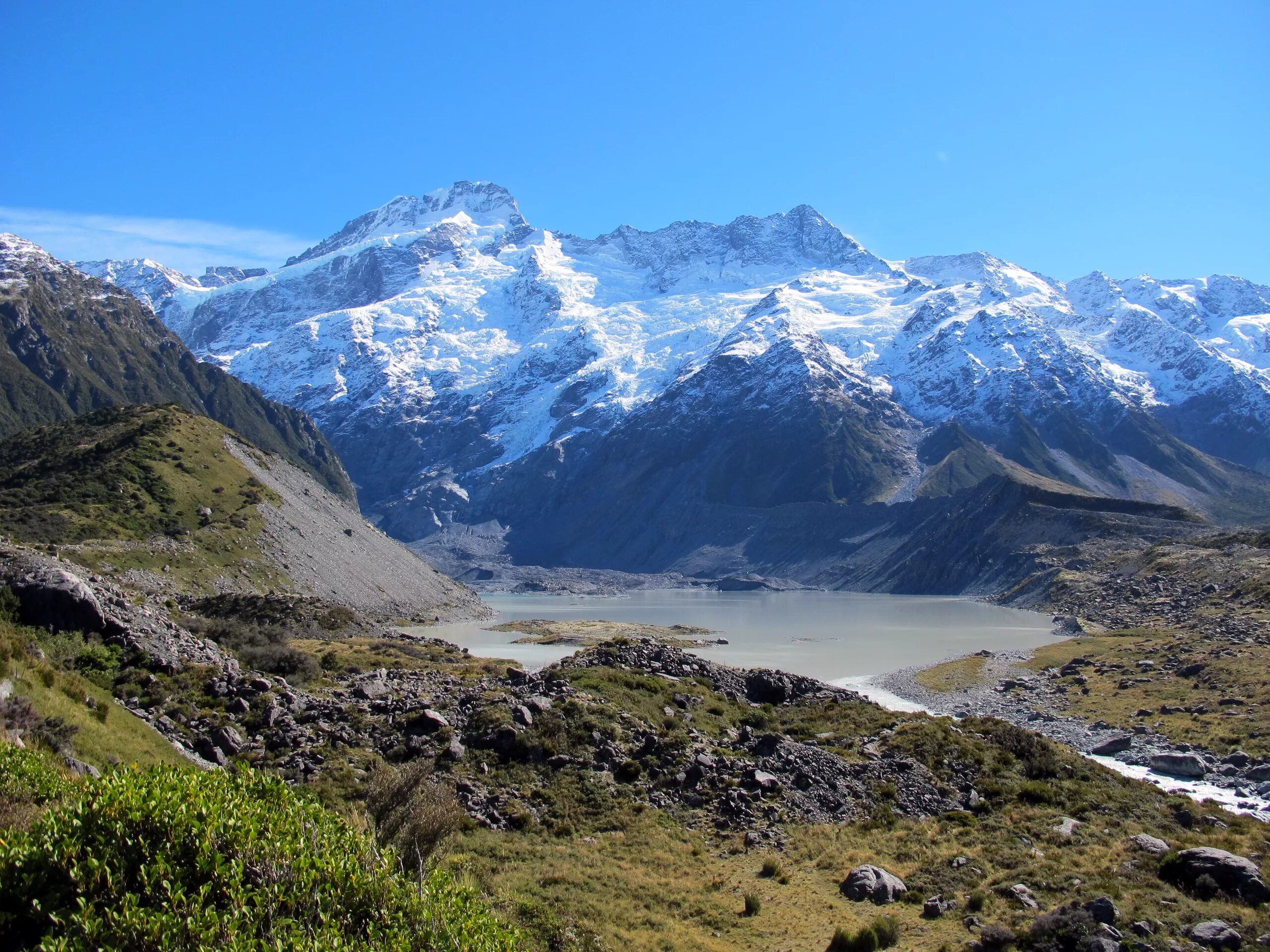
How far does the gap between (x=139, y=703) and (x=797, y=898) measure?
21752mm

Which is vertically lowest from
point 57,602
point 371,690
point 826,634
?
point 826,634

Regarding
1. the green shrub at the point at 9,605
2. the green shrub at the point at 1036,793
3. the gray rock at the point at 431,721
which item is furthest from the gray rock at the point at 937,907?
the green shrub at the point at 9,605

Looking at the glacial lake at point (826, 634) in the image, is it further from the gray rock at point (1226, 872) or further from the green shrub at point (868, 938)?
the green shrub at point (868, 938)

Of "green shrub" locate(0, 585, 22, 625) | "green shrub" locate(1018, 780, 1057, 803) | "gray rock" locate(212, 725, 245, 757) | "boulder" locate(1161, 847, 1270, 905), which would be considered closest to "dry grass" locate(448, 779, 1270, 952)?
"boulder" locate(1161, 847, 1270, 905)

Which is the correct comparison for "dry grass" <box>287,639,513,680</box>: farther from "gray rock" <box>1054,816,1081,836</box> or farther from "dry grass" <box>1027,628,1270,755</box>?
"dry grass" <box>1027,628,1270,755</box>

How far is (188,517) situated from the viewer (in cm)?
10031

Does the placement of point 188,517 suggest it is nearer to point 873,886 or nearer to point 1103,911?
point 873,886

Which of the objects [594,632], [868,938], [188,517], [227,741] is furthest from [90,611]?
[594,632]

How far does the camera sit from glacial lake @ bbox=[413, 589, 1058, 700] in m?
94.2

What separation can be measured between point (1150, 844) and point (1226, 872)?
3.20 metres

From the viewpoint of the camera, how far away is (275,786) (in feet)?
A: 46.4

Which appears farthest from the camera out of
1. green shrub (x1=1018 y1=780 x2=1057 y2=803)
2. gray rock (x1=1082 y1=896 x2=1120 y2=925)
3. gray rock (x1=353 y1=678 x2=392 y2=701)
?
gray rock (x1=353 y1=678 x2=392 y2=701)

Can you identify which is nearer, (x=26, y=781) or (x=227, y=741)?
(x=26, y=781)

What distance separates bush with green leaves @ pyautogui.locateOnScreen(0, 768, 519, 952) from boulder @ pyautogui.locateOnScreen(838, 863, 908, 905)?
14087 millimetres
